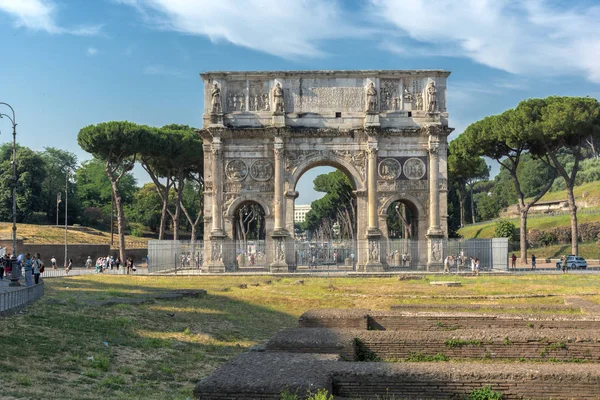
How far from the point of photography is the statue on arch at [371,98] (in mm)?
36250

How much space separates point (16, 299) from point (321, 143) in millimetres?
23442

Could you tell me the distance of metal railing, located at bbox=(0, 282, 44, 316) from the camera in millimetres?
14164

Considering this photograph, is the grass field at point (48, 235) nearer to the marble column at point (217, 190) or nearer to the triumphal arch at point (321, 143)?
the marble column at point (217, 190)

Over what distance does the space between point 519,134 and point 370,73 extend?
12.1 meters

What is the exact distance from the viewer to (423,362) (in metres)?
9.23

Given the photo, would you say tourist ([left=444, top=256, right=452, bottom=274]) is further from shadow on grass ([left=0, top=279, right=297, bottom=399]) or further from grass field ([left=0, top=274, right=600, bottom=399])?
shadow on grass ([left=0, top=279, right=297, bottom=399])

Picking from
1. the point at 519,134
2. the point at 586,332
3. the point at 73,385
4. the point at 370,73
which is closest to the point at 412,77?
the point at 370,73

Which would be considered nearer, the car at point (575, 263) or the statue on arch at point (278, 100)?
the statue on arch at point (278, 100)

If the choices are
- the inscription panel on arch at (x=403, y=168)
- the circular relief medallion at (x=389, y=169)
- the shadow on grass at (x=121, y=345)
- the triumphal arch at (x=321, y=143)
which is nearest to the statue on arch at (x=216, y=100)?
the triumphal arch at (x=321, y=143)

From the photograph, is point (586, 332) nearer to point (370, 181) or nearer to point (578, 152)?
point (370, 181)

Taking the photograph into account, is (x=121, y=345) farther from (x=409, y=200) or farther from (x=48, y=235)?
(x=48, y=235)

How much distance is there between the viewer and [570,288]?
24734mm

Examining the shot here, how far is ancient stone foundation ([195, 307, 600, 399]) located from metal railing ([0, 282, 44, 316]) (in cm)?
617

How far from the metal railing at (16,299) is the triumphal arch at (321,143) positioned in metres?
19.0
